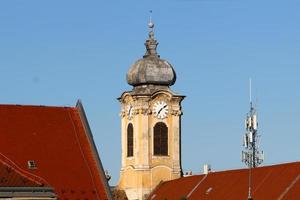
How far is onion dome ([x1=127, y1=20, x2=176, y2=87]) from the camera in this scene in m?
77.2

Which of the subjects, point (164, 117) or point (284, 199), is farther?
point (164, 117)

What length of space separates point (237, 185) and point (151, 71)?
1513cm

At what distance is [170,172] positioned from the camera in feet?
254

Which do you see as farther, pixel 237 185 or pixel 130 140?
pixel 130 140

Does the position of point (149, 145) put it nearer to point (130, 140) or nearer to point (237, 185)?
point (130, 140)

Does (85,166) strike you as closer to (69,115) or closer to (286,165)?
(69,115)

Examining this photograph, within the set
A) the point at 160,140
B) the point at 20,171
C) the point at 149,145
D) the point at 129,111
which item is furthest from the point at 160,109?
the point at 20,171

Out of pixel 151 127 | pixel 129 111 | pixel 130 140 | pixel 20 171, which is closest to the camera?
pixel 20 171

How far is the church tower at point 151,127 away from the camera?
7625cm

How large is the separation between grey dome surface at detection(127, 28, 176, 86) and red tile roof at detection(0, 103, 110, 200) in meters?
25.8

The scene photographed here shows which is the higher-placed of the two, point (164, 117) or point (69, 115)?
point (164, 117)

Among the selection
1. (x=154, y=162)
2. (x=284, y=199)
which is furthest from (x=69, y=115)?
(x=154, y=162)

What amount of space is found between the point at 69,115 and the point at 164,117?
26.0m

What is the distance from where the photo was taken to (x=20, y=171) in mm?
47844
